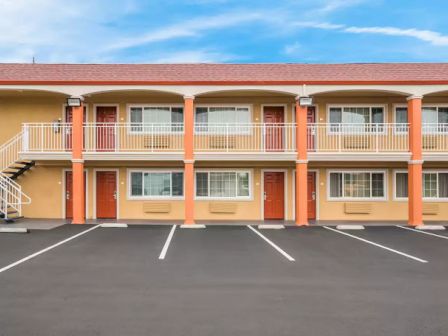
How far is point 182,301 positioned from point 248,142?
11.4m

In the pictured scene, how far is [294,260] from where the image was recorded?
350 inches

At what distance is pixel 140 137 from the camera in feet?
54.6

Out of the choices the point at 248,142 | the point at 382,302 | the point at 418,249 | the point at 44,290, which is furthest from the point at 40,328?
the point at 248,142

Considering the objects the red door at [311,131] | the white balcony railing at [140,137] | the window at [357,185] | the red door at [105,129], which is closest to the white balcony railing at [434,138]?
the window at [357,185]

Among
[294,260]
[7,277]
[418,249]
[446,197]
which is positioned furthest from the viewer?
[446,197]

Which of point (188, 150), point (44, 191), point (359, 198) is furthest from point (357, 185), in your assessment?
point (44, 191)

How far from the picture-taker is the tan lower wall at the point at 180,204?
1678cm

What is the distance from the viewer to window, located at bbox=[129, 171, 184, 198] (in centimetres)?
1700

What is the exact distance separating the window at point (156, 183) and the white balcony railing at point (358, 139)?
6166 millimetres

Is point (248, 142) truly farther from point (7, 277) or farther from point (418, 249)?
point (7, 277)

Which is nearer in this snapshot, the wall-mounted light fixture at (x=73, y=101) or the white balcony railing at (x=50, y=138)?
the wall-mounted light fixture at (x=73, y=101)

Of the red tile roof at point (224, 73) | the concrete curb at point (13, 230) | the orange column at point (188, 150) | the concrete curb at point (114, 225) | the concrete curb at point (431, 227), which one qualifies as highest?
the red tile roof at point (224, 73)

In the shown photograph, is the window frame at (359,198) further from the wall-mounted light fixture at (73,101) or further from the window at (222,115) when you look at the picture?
the wall-mounted light fixture at (73,101)

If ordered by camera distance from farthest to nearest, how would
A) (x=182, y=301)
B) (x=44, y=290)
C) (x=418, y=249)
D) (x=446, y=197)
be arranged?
(x=446, y=197) → (x=418, y=249) → (x=44, y=290) → (x=182, y=301)
